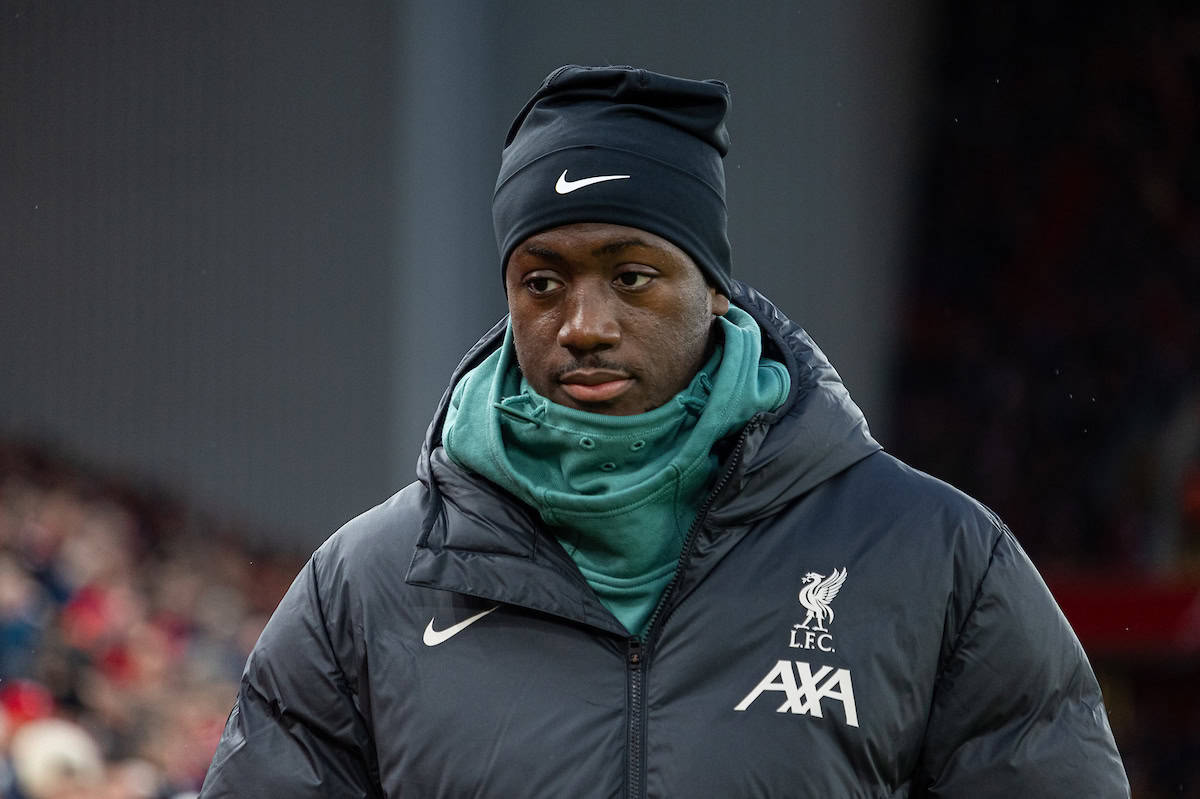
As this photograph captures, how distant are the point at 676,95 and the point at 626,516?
1.46ft

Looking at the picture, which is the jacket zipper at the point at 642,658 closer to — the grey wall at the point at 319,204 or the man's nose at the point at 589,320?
the man's nose at the point at 589,320

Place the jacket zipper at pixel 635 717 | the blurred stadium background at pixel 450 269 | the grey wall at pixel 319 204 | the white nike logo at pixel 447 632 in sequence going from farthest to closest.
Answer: the grey wall at pixel 319 204, the blurred stadium background at pixel 450 269, the white nike logo at pixel 447 632, the jacket zipper at pixel 635 717

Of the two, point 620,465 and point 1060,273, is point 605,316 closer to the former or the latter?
point 620,465

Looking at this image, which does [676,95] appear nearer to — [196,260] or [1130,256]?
[1130,256]

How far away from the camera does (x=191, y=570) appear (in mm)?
10023

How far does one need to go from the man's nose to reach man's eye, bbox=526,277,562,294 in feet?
0.09

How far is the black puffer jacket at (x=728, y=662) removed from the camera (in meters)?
1.52

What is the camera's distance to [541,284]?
5.38 feet

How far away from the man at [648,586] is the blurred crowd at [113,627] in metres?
1.82

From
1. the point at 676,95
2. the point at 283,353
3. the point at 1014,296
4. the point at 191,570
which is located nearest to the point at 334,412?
the point at 283,353

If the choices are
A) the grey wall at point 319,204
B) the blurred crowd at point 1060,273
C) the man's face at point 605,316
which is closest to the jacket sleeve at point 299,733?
the man's face at point 605,316

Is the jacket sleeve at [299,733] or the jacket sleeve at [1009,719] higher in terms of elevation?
the jacket sleeve at [1009,719]

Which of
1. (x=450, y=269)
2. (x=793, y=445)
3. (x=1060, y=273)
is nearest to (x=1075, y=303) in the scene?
(x=1060, y=273)

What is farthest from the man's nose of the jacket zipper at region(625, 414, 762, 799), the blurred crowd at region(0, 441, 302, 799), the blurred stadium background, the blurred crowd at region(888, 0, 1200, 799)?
the blurred crowd at region(888, 0, 1200, 799)
